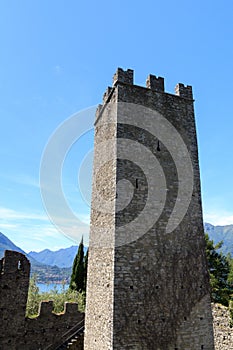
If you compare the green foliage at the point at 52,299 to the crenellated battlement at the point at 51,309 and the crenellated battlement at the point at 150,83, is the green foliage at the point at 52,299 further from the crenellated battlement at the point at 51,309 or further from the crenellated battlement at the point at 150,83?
the crenellated battlement at the point at 150,83

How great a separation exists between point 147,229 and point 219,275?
55.1 feet

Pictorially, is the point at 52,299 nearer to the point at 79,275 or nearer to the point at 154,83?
the point at 79,275

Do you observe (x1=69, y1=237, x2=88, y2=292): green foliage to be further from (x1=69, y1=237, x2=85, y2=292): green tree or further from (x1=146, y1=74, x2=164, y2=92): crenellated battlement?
(x1=146, y1=74, x2=164, y2=92): crenellated battlement

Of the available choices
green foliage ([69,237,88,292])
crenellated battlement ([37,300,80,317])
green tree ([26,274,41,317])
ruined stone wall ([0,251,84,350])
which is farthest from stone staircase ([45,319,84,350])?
green foliage ([69,237,88,292])

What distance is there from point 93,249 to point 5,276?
22.3 feet

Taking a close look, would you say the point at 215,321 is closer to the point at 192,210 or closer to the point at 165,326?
the point at 165,326

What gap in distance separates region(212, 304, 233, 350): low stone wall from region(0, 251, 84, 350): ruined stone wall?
7810mm

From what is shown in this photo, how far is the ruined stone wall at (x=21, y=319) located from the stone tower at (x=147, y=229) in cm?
590

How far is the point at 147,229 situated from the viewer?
934cm

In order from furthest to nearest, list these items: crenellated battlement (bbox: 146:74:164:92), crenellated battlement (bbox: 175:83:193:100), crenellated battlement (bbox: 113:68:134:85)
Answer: crenellated battlement (bbox: 175:83:193:100)
crenellated battlement (bbox: 146:74:164:92)
crenellated battlement (bbox: 113:68:134:85)

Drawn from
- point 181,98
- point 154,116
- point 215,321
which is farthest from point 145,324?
point 181,98

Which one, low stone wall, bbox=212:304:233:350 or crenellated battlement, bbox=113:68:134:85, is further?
low stone wall, bbox=212:304:233:350

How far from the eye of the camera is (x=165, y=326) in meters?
8.63

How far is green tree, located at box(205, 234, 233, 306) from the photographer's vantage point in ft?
69.7
